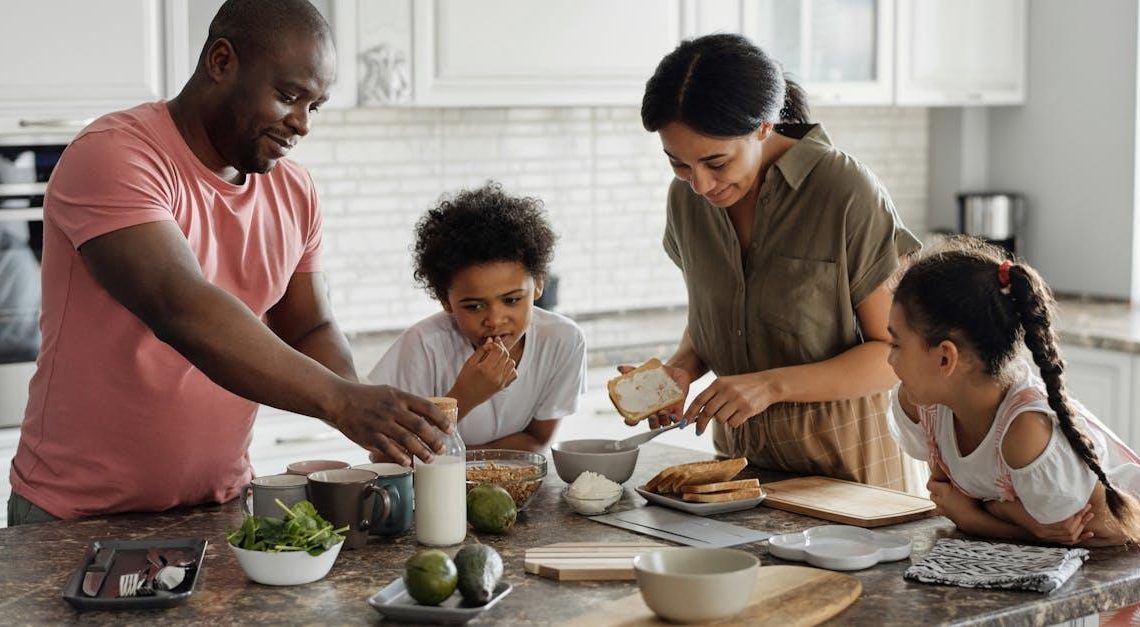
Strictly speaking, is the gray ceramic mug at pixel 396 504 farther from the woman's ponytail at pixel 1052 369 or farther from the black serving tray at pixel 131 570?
the woman's ponytail at pixel 1052 369

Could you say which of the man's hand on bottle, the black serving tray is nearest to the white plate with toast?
the man's hand on bottle

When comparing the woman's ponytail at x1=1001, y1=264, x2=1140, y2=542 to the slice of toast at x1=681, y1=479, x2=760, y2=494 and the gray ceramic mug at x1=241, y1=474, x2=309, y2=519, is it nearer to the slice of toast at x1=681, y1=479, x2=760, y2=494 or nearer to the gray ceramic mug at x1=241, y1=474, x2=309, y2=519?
the slice of toast at x1=681, y1=479, x2=760, y2=494

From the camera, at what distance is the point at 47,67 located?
11.4 ft

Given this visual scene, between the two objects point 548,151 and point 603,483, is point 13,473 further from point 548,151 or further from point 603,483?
point 548,151

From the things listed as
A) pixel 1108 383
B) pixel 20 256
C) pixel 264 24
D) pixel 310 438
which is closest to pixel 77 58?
pixel 20 256

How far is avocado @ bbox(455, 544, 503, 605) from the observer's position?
5.63ft

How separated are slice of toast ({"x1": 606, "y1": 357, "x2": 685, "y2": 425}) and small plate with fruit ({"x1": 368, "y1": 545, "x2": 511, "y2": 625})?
2.53 ft

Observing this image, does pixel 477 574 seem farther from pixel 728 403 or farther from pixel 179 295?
pixel 728 403

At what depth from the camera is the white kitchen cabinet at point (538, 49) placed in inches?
156

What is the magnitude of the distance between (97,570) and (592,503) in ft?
2.44

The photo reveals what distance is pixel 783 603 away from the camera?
173 cm

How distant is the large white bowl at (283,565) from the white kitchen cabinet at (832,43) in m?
3.03

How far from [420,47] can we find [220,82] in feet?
6.05

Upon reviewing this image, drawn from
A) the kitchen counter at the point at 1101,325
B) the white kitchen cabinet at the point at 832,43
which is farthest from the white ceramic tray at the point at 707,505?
the white kitchen cabinet at the point at 832,43
